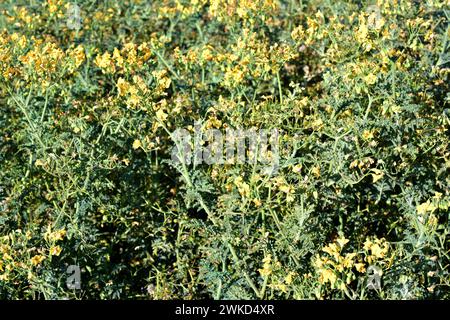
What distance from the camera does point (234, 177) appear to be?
4.36 m

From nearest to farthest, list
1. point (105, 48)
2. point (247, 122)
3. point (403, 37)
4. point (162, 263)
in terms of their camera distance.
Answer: point (247, 122) < point (162, 263) < point (403, 37) < point (105, 48)

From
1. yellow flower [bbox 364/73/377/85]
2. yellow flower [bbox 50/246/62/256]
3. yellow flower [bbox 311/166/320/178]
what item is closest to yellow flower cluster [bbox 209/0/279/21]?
yellow flower [bbox 364/73/377/85]

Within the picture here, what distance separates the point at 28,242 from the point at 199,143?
3.23 feet

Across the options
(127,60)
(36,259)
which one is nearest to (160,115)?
(127,60)

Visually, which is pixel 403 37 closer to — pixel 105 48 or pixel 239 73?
pixel 239 73

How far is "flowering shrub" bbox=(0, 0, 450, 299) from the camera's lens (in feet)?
13.9

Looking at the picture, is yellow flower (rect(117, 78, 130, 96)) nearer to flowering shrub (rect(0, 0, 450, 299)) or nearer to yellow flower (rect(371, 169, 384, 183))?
flowering shrub (rect(0, 0, 450, 299))

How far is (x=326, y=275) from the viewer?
3.78 m

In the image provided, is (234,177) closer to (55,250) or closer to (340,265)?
(340,265)

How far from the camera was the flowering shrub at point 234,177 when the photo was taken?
4.25 m

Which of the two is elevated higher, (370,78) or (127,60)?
(127,60)

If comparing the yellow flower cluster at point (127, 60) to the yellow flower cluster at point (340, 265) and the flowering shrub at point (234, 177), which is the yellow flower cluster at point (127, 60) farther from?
the yellow flower cluster at point (340, 265)

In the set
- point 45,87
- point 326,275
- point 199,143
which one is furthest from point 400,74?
point 45,87

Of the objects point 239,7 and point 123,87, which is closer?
point 123,87
